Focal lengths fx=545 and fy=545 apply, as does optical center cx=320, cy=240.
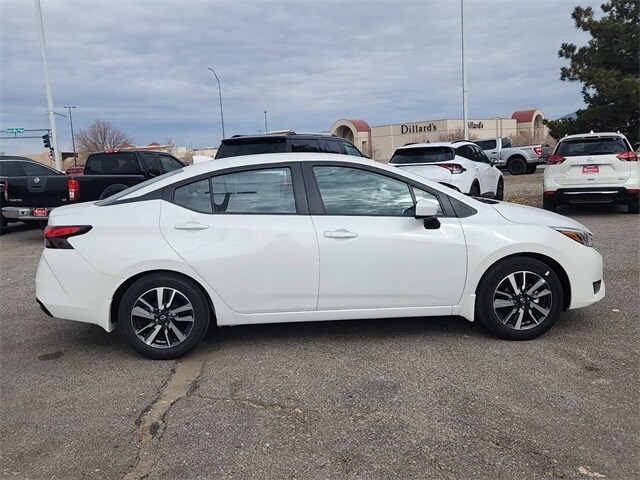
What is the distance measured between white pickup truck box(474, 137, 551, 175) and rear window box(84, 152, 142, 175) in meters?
18.5

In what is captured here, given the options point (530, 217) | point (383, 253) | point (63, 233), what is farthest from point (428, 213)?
point (63, 233)

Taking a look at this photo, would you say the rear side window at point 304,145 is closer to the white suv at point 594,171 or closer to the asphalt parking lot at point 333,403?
the asphalt parking lot at point 333,403

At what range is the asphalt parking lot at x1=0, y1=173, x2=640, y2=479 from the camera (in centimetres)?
290

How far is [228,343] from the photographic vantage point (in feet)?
15.4

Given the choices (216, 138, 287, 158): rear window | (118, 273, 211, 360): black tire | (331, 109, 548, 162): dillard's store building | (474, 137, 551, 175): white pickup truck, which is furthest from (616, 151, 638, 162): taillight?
(331, 109, 548, 162): dillard's store building

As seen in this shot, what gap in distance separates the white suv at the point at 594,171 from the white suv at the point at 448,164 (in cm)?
135

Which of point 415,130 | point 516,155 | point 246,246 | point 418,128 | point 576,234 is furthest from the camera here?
point 415,130

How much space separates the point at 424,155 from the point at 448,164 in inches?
23.4

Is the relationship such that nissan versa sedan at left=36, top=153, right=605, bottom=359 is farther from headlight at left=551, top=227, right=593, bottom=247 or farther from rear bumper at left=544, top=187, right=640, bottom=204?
rear bumper at left=544, top=187, right=640, bottom=204

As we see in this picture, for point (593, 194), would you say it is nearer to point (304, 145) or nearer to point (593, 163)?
point (593, 163)

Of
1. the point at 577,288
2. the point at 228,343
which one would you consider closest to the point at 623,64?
the point at 577,288

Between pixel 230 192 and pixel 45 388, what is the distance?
1993 mm

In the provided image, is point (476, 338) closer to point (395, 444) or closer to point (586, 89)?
point (395, 444)

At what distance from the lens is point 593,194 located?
1052cm
